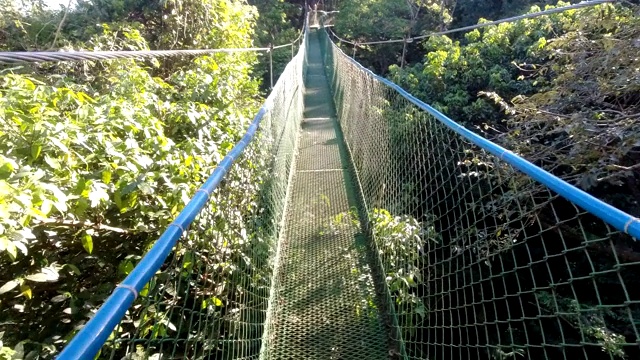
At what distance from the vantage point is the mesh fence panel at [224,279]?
46.4 inches

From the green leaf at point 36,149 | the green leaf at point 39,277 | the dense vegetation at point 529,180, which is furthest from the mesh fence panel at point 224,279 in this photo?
the dense vegetation at point 529,180

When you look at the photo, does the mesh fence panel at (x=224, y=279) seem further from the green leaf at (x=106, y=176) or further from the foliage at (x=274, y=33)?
the foliage at (x=274, y=33)

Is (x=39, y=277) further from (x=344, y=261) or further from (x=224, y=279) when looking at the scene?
(x=344, y=261)

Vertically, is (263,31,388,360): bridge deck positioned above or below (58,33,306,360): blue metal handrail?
below

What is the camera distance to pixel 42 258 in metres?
1.32

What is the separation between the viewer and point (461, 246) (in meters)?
2.96

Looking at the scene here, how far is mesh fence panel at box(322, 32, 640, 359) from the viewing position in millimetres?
1164

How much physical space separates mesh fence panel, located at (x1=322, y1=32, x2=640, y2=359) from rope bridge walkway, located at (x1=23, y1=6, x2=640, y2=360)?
0.02 metres

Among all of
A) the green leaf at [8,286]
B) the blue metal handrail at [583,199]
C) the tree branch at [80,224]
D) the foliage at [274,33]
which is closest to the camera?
the blue metal handrail at [583,199]

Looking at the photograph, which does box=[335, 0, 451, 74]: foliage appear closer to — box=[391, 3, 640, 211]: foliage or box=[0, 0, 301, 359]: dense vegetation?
box=[391, 3, 640, 211]: foliage

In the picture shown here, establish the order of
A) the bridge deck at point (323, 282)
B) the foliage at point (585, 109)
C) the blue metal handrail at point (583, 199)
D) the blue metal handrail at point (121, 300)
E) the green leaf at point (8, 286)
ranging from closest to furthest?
the blue metal handrail at point (121, 300) < the blue metal handrail at point (583, 199) < the green leaf at point (8, 286) < the bridge deck at point (323, 282) < the foliage at point (585, 109)

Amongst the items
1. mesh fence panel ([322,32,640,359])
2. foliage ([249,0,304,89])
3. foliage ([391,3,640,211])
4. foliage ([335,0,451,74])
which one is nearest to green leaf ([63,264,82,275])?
mesh fence panel ([322,32,640,359])

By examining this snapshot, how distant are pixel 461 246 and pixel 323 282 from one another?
127 centimetres

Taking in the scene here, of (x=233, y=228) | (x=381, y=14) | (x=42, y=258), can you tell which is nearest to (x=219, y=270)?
(x=233, y=228)
